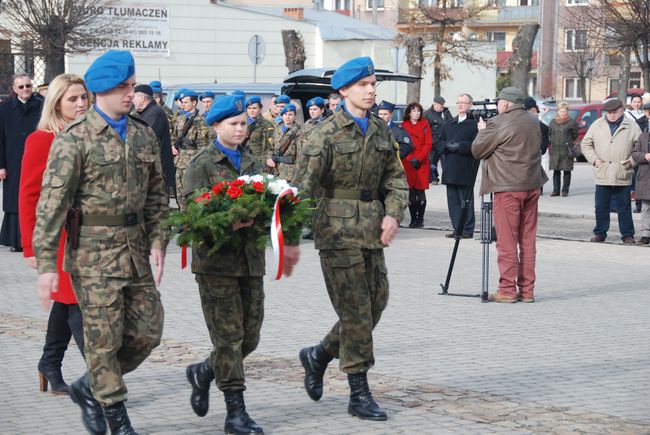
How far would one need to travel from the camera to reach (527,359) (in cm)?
830

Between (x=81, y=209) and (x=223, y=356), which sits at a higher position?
(x=81, y=209)

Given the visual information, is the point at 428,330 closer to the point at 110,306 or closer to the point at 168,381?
the point at 168,381

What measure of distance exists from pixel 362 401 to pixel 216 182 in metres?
1.39

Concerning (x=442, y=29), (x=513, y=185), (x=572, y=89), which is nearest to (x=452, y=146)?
(x=513, y=185)

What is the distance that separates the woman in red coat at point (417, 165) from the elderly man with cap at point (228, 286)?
36.8 ft

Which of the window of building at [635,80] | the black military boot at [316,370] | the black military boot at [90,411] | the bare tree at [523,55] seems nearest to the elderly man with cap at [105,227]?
the black military boot at [90,411]

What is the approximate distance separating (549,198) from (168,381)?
16.6 meters

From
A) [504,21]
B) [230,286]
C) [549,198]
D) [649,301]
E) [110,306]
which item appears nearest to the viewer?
[110,306]

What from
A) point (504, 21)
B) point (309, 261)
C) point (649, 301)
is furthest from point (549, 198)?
point (504, 21)

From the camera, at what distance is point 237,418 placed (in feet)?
20.4

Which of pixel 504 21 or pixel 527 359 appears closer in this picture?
pixel 527 359

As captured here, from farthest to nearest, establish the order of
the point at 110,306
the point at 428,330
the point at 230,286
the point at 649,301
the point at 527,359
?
the point at 649,301
the point at 428,330
the point at 527,359
the point at 230,286
the point at 110,306

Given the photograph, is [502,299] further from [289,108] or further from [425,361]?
[289,108]

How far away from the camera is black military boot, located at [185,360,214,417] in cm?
652
